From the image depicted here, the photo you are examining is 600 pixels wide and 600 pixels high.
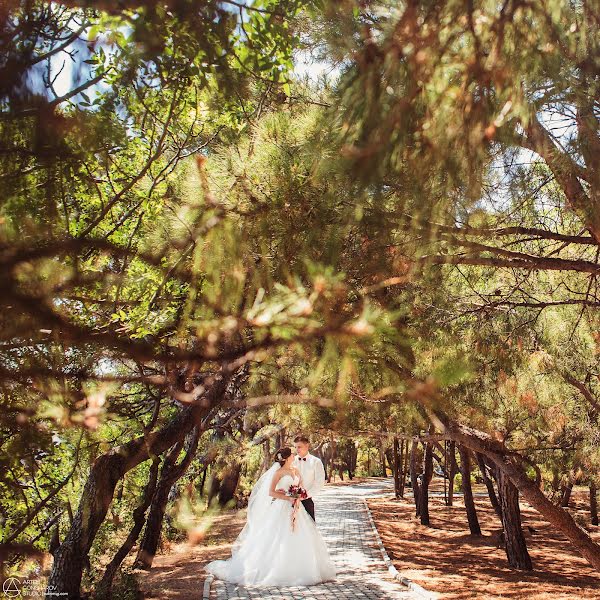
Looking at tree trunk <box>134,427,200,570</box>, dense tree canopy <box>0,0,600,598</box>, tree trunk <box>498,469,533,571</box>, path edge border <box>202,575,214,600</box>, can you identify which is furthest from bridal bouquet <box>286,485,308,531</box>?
dense tree canopy <box>0,0,600,598</box>

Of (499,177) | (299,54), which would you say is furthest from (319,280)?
(299,54)

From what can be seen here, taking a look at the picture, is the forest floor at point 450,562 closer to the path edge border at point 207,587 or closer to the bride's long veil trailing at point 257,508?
the path edge border at point 207,587

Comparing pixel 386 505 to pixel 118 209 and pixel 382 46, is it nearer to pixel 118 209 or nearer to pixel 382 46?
pixel 118 209

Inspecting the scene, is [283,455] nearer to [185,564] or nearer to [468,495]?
[185,564]

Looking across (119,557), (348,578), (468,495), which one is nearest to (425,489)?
(468,495)

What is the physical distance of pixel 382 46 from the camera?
292 centimetres

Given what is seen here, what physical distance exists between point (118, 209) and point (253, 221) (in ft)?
6.22

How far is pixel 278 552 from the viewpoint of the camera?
912 cm

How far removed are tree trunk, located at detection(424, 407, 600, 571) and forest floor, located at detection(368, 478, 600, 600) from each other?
265 centimetres

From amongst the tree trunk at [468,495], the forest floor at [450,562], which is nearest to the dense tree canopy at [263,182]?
the forest floor at [450,562]

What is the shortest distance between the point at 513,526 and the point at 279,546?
415 cm

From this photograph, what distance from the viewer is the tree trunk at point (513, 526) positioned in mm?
10688

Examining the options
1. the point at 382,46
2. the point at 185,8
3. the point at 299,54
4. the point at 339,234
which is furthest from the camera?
the point at 299,54

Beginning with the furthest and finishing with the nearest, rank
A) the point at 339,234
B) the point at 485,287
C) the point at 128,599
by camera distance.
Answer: the point at 128,599 < the point at 485,287 < the point at 339,234
